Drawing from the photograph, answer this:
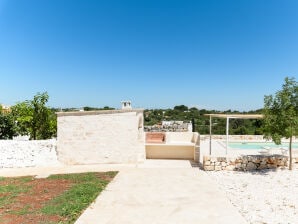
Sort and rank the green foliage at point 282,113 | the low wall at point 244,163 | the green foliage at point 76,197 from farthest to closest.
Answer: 1. the low wall at point 244,163
2. the green foliage at point 282,113
3. the green foliage at point 76,197

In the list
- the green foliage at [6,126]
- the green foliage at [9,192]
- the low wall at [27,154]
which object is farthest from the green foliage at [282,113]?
the green foliage at [6,126]

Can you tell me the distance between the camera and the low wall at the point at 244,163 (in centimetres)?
1284

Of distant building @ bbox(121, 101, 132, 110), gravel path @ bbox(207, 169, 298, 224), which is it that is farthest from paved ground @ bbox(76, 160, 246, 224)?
distant building @ bbox(121, 101, 132, 110)

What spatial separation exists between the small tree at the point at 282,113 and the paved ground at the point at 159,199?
378 centimetres

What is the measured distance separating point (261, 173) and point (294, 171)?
1.59 meters

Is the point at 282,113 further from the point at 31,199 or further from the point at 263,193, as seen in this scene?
the point at 31,199

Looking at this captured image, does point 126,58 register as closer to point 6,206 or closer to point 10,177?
point 10,177

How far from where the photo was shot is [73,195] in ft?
29.6

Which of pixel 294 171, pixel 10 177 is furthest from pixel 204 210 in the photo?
pixel 10 177

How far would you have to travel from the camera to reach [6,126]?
1789cm

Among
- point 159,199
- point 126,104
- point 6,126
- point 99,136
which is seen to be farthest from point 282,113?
point 6,126

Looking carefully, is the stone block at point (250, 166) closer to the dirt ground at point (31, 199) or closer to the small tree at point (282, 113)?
the small tree at point (282, 113)

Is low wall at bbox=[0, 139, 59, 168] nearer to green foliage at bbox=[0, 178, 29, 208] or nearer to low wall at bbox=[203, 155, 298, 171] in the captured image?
green foliage at bbox=[0, 178, 29, 208]

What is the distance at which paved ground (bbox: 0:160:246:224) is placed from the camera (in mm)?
6965
